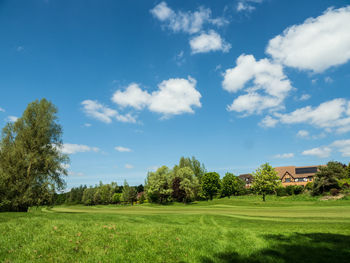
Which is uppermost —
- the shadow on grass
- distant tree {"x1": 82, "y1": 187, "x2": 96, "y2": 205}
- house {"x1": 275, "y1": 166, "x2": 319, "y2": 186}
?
house {"x1": 275, "y1": 166, "x2": 319, "y2": 186}

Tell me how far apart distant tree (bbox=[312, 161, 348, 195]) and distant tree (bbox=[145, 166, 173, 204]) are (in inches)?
1781

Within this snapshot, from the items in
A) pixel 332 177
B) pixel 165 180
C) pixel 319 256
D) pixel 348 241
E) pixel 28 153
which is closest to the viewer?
pixel 319 256

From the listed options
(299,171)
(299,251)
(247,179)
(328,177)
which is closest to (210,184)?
(328,177)

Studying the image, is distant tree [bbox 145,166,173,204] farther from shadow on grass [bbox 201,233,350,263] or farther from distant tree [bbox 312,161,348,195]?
shadow on grass [bbox 201,233,350,263]

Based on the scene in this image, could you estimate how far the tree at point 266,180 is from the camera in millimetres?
63125

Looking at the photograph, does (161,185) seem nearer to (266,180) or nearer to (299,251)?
(266,180)

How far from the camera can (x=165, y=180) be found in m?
78.1

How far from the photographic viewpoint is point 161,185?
76938mm

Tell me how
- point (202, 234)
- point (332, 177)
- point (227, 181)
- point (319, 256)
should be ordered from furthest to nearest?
point (227, 181) → point (332, 177) → point (202, 234) → point (319, 256)

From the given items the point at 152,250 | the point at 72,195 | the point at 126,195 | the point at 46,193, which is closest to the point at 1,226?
the point at 152,250

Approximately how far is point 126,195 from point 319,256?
107m

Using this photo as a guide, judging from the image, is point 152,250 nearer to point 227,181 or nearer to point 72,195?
point 227,181

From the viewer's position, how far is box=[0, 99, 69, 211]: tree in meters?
→ 30.5

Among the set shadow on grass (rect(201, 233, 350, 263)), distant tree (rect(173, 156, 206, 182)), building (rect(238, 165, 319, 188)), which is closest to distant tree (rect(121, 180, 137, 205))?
distant tree (rect(173, 156, 206, 182))
